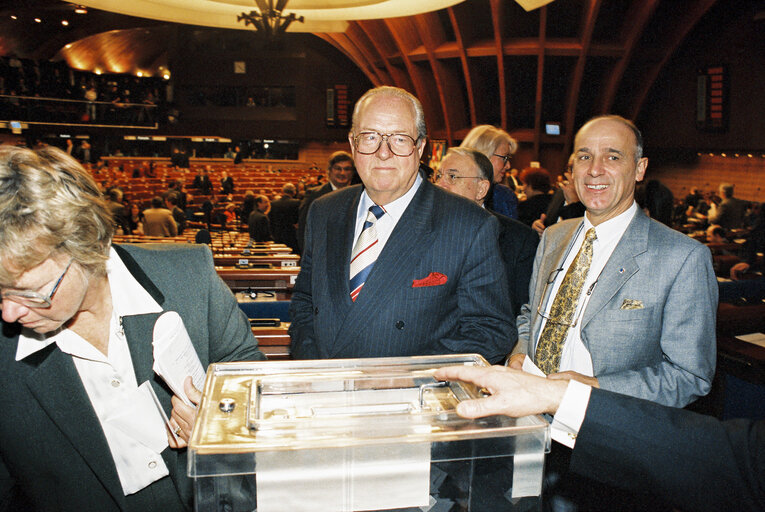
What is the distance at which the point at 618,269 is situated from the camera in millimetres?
1900

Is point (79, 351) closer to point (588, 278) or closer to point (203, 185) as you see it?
point (588, 278)

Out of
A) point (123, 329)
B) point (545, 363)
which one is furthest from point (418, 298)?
point (123, 329)

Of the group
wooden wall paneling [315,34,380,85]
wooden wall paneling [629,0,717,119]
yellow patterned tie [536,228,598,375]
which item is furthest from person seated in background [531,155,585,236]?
wooden wall paneling [315,34,380,85]

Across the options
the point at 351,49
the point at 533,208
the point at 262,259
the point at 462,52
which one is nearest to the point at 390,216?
the point at 262,259

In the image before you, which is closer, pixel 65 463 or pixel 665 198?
pixel 65 463

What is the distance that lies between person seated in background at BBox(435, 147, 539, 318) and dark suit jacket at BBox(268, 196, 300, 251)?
4.49 meters

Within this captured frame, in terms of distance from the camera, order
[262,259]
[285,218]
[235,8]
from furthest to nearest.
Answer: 1. [235,8]
2. [285,218]
3. [262,259]

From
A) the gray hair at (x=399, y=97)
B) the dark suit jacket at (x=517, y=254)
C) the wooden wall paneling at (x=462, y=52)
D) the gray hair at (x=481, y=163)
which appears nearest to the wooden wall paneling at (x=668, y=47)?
the wooden wall paneling at (x=462, y=52)

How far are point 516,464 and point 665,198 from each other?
416 centimetres

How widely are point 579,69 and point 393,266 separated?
15.5 m

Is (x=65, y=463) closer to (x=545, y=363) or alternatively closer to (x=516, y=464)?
(x=516, y=464)

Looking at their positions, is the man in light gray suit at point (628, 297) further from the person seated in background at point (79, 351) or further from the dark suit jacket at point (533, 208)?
the dark suit jacket at point (533, 208)

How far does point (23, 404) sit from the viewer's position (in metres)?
1.34

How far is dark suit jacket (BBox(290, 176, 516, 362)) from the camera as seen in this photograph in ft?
6.07
